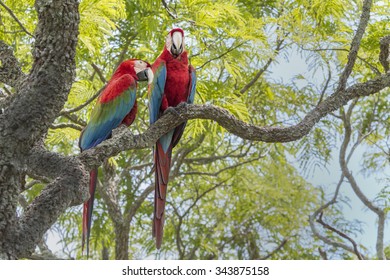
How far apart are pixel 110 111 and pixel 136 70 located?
0.21 m

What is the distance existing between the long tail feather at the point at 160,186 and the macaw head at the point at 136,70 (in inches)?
10.6

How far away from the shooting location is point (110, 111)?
2539mm

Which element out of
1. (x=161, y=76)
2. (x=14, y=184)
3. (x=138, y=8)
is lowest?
(x=14, y=184)

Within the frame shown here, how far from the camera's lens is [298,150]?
500 cm

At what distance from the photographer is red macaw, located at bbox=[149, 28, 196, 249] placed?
260cm

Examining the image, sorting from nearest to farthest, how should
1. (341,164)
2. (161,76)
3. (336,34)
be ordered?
(161,76) → (336,34) → (341,164)

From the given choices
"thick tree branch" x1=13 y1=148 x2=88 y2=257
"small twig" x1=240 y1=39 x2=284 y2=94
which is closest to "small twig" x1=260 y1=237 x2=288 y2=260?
"small twig" x1=240 y1=39 x2=284 y2=94

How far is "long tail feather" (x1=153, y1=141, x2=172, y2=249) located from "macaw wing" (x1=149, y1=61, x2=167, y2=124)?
4.8 inches

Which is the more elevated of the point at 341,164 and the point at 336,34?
the point at 336,34

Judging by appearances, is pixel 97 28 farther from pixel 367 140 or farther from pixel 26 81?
pixel 367 140

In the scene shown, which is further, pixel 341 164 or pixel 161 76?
pixel 341 164

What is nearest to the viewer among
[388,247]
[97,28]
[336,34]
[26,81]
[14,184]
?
[14,184]

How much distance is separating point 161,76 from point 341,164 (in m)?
2.10

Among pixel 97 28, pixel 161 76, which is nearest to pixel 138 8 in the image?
pixel 97 28
